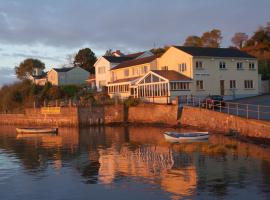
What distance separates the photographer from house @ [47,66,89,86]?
10725 cm

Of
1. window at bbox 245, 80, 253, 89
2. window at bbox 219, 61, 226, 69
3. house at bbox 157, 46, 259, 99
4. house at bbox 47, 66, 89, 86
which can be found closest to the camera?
house at bbox 157, 46, 259, 99

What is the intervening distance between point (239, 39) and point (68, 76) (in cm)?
4652

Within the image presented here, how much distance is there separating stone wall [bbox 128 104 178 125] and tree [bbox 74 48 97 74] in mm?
58791

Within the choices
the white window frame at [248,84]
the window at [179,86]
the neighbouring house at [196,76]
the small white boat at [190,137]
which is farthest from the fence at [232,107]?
the white window frame at [248,84]

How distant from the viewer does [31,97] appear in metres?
92.1

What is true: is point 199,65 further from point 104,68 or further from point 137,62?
point 104,68

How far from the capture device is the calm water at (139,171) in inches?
902

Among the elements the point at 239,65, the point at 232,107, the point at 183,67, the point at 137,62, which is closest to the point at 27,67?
the point at 137,62

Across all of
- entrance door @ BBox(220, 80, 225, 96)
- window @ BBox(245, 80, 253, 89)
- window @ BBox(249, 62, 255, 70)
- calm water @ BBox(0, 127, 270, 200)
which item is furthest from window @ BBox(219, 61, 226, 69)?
calm water @ BBox(0, 127, 270, 200)

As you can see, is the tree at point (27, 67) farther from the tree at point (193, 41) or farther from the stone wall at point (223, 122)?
the stone wall at point (223, 122)

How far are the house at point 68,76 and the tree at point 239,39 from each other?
40912 millimetres

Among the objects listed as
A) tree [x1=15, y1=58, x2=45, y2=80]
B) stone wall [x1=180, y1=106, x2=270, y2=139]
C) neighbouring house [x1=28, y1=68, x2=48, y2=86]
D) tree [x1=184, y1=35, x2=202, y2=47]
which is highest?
tree [x1=184, y1=35, x2=202, y2=47]

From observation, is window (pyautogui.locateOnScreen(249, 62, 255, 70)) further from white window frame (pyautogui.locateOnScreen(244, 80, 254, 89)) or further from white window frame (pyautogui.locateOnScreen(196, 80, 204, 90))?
white window frame (pyautogui.locateOnScreen(196, 80, 204, 90))

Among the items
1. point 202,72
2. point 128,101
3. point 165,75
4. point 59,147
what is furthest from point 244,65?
point 59,147
